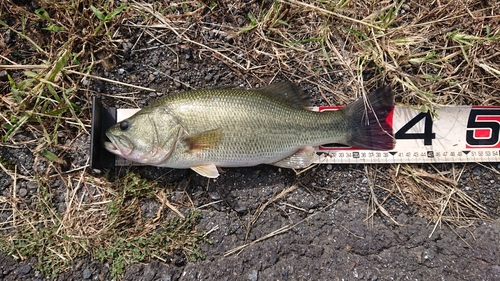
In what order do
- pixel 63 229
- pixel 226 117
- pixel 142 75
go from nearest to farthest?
pixel 226 117 < pixel 63 229 < pixel 142 75

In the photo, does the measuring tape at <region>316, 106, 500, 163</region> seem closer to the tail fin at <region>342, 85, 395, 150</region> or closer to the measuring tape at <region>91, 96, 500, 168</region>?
the measuring tape at <region>91, 96, 500, 168</region>

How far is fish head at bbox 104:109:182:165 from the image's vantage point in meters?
2.86

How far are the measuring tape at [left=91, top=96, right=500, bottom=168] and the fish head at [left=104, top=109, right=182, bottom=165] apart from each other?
1.42 m

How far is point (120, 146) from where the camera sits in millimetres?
2875

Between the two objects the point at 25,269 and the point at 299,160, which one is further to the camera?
the point at 299,160

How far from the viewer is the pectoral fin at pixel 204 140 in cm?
285

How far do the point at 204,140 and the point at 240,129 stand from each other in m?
0.32

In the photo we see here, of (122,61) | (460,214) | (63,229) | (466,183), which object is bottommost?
(460,214)

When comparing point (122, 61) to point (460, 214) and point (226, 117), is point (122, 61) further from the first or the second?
point (460, 214)

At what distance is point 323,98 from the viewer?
11.0 feet

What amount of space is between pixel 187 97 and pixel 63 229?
5.54 feet

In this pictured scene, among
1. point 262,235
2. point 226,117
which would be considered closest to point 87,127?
point 226,117

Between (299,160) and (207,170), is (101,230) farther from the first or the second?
(299,160)

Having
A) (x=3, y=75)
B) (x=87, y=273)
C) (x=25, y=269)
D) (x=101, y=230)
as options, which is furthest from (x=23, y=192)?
(x=3, y=75)
